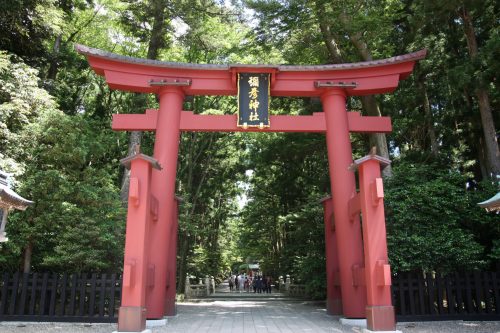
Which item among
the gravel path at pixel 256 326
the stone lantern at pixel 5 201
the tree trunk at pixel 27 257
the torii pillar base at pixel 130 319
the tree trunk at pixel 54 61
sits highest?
the tree trunk at pixel 54 61

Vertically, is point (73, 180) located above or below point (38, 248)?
above

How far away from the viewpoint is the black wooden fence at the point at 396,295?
824 centimetres

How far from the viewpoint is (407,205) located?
9.49 metres

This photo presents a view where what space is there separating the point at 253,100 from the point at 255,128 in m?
0.75

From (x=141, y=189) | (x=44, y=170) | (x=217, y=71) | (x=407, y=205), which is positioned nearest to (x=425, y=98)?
(x=407, y=205)

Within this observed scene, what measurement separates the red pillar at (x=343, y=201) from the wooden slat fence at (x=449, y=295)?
2.74 feet

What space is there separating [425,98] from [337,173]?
8333mm

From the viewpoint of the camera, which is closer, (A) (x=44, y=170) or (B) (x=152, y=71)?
(B) (x=152, y=71)

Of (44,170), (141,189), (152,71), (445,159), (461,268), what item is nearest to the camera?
(141,189)

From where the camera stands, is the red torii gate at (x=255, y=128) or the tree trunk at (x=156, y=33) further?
the tree trunk at (x=156, y=33)

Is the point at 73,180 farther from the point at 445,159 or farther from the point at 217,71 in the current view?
the point at 445,159

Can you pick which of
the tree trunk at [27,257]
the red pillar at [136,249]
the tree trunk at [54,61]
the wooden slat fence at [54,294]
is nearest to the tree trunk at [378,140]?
the red pillar at [136,249]

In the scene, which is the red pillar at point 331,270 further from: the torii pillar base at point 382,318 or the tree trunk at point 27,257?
the tree trunk at point 27,257

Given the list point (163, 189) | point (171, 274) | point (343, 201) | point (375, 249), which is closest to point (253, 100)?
point (163, 189)
